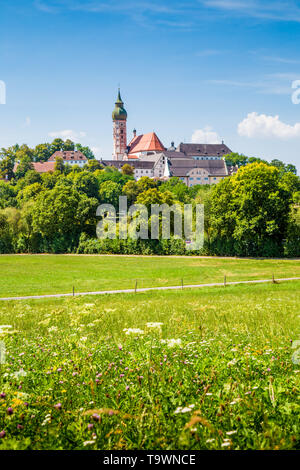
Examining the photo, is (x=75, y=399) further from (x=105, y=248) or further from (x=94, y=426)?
(x=105, y=248)

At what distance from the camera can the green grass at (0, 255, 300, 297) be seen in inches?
1418

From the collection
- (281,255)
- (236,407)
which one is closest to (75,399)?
(236,407)

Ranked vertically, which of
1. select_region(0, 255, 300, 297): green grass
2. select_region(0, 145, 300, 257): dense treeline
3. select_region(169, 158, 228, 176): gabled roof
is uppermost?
select_region(169, 158, 228, 176): gabled roof

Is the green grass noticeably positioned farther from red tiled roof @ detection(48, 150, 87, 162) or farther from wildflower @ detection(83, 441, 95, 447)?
red tiled roof @ detection(48, 150, 87, 162)

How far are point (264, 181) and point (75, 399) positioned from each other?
2021 inches

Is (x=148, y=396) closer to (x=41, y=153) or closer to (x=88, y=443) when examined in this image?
(x=88, y=443)

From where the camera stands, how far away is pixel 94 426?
4.69m

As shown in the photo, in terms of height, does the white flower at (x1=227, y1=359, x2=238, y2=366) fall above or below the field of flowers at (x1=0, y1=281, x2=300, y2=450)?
above

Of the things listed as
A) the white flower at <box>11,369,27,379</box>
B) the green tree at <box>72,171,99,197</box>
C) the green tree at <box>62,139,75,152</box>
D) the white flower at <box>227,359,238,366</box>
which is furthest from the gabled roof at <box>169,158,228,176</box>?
the white flower at <box>11,369,27,379</box>

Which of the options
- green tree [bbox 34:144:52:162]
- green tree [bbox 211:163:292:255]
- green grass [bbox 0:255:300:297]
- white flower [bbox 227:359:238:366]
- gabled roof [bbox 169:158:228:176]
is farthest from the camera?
green tree [bbox 34:144:52:162]

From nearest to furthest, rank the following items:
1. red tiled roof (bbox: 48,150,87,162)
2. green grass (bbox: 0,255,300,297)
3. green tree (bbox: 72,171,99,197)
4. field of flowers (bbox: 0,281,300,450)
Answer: field of flowers (bbox: 0,281,300,450), green grass (bbox: 0,255,300,297), green tree (bbox: 72,171,99,197), red tiled roof (bbox: 48,150,87,162)

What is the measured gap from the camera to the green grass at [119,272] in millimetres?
36025

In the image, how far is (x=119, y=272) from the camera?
44.8 metres
